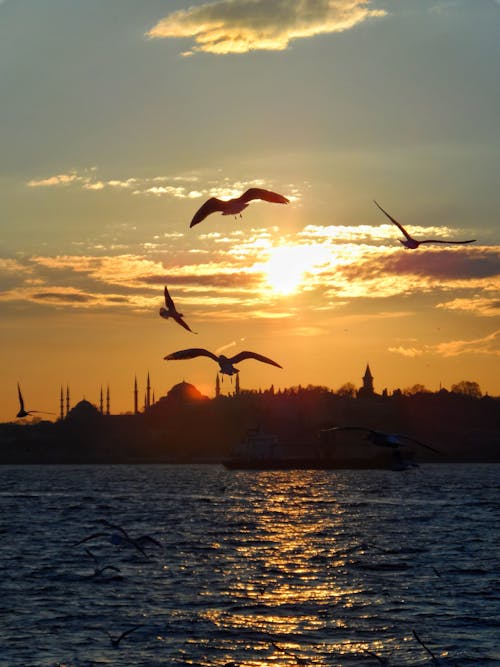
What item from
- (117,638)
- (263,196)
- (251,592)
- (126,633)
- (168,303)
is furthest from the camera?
(251,592)

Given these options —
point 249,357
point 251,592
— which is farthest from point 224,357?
point 251,592

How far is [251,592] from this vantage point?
1587 inches

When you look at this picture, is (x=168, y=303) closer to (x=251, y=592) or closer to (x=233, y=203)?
(x=233, y=203)

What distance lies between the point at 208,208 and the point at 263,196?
1008 mm

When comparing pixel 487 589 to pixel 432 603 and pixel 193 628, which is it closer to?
pixel 432 603

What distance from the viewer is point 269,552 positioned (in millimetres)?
54031

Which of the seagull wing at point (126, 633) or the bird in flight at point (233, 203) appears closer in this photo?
the bird in flight at point (233, 203)

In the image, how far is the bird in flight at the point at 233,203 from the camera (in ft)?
68.8

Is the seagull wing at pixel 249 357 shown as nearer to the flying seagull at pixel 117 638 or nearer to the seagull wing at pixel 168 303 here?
the seagull wing at pixel 168 303

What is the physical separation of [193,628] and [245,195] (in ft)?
49.8

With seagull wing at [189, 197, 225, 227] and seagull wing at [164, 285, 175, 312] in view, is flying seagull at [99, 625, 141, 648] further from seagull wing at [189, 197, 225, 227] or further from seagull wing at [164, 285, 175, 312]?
seagull wing at [189, 197, 225, 227]

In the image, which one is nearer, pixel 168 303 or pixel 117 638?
pixel 168 303

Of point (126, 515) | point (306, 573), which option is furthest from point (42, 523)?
point (306, 573)

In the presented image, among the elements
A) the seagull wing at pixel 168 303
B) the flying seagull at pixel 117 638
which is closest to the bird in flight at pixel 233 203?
the seagull wing at pixel 168 303
